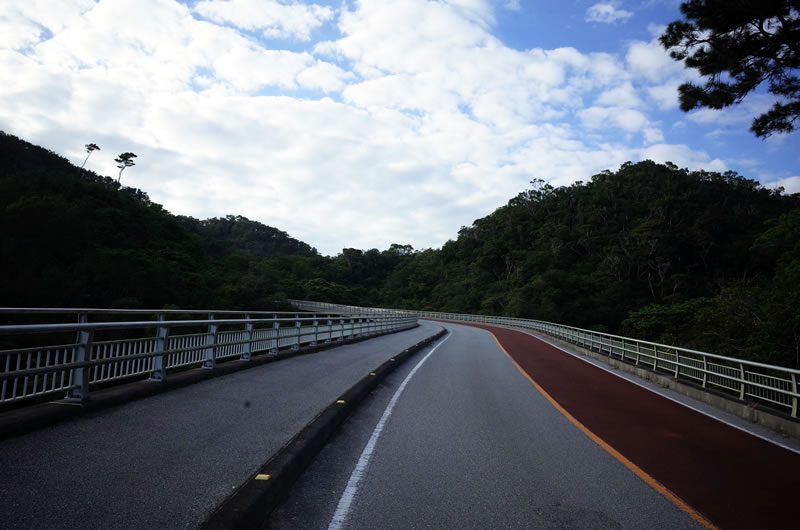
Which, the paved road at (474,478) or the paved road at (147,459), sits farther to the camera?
the paved road at (474,478)

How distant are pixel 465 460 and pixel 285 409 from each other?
2832 mm

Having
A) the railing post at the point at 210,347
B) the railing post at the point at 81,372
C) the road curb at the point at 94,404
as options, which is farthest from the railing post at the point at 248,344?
the railing post at the point at 81,372

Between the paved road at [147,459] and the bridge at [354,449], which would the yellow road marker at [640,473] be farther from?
the paved road at [147,459]

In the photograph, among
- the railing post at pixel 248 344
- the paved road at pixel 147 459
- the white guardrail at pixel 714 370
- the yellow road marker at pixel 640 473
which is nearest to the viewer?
the paved road at pixel 147 459

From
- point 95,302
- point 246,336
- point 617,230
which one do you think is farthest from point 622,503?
point 617,230

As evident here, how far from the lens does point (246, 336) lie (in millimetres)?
11016

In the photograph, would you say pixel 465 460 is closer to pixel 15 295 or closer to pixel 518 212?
pixel 15 295

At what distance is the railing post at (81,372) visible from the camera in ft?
18.8

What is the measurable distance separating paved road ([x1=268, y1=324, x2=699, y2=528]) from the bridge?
0.07 feet

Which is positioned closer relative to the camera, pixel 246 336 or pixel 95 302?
pixel 246 336

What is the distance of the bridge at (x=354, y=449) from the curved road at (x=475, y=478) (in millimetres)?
24

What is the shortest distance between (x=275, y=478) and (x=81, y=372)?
3.38 metres

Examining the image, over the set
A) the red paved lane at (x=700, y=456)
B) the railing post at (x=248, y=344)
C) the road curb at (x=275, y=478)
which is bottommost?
the red paved lane at (x=700, y=456)

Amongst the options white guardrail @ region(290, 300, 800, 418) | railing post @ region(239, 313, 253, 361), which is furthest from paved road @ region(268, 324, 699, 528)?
railing post @ region(239, 313, 253, 361)
